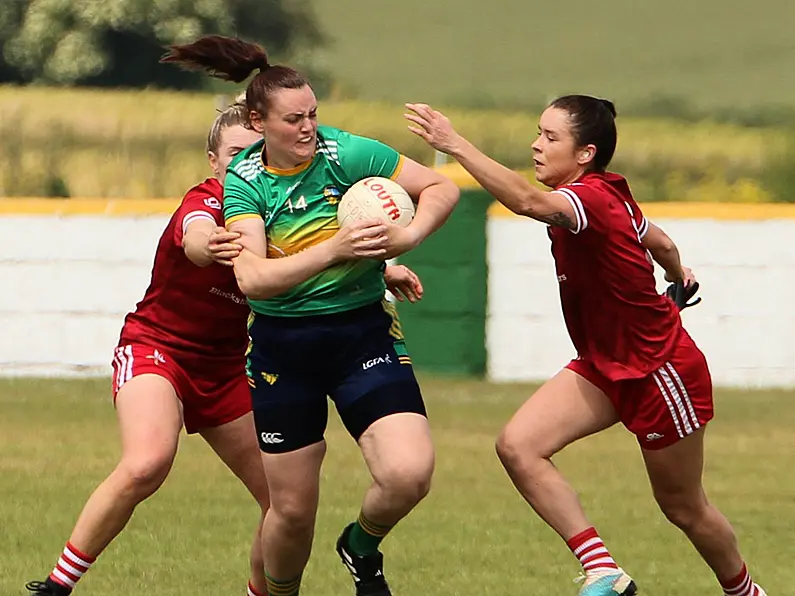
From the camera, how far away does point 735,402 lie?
14672mm

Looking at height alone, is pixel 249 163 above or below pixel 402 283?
above

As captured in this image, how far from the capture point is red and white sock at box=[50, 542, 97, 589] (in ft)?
21.9

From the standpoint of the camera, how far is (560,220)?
655 cm

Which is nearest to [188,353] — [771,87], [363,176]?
[363,176]

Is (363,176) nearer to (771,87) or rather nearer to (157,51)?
(157,51)

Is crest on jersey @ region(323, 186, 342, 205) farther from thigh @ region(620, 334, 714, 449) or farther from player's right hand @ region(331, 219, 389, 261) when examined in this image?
thigh @ region(620, 334, 714, 449)

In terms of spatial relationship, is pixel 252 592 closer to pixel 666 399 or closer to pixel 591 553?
pixel 591 553

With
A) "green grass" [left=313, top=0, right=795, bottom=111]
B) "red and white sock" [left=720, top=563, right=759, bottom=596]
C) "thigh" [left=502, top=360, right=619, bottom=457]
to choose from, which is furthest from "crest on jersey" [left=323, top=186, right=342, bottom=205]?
"green grass" [left=313, top=0, right=795, bottom=111]

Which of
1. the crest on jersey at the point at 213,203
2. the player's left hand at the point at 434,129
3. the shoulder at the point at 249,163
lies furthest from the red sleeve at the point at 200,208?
the player's left hand at the point at 434,129

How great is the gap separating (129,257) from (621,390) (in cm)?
Answer: 968

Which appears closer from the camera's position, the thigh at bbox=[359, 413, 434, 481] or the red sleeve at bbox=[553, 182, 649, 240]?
the thigh at bbox=[359, 413, 434, 481]

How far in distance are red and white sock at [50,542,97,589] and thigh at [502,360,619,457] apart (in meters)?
1.61

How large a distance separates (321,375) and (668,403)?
1302 millimetres

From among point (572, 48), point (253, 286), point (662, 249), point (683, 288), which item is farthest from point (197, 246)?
point (572, 48)
